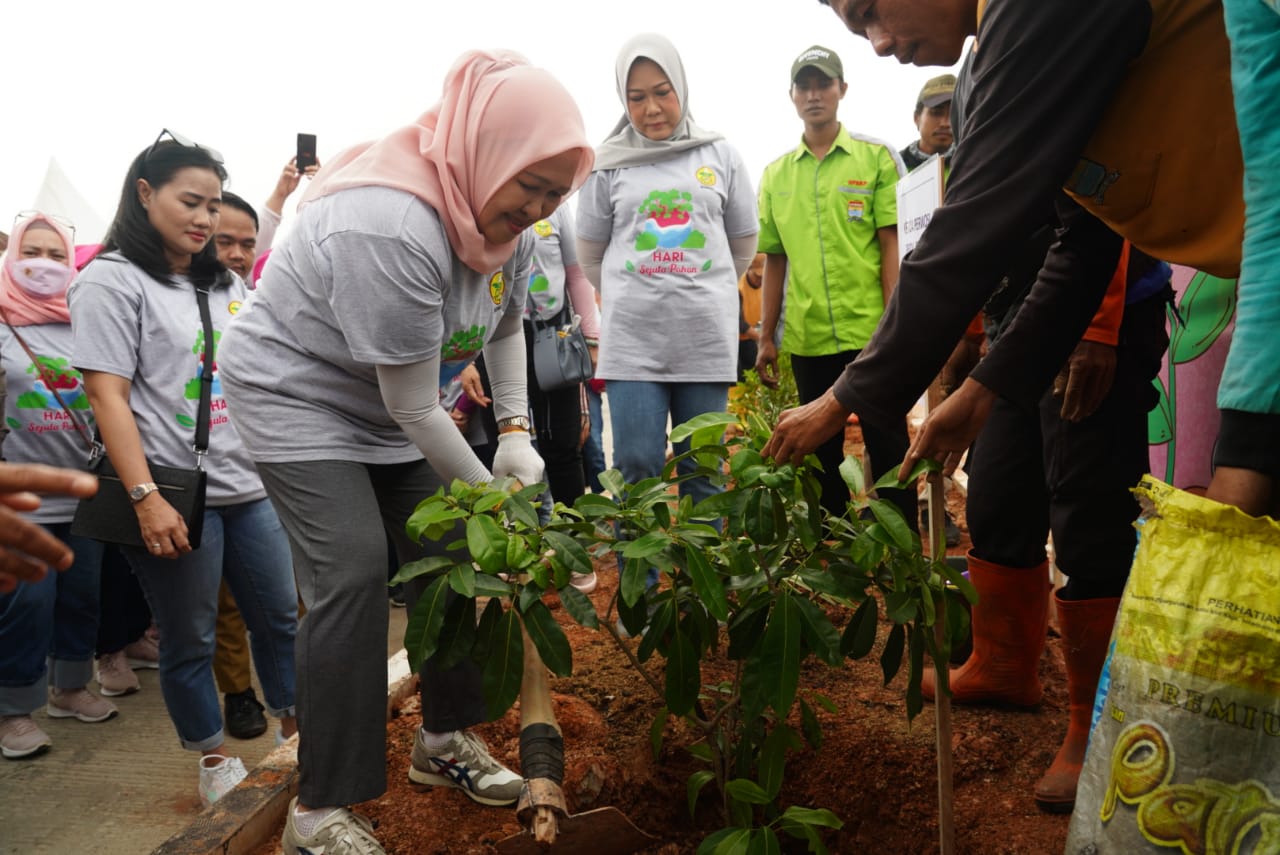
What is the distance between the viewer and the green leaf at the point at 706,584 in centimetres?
151

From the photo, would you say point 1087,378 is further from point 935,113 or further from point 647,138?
point 935,113

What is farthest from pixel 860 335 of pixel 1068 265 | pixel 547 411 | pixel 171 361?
pixel 171 361

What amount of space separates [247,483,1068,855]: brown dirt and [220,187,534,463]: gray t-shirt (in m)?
0.85

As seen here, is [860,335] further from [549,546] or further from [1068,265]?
[549,546]

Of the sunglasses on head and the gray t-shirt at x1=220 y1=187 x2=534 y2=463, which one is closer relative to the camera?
the gray t-shirt at x1=220 y1=187 x2=534 y2=463

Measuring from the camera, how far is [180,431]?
271cm

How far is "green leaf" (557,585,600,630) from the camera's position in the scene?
1.59m

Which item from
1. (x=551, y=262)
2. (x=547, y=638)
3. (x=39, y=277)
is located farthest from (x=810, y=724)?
(x=39, y=277)

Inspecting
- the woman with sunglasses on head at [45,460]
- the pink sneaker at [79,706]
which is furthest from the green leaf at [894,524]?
the pink sneaker at [79,706]

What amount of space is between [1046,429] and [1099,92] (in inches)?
36.7

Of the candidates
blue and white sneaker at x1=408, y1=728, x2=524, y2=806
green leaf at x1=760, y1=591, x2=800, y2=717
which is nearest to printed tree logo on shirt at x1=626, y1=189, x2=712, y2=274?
blue and white sneaker at x1=408, y1=728, x2=524, y2=806

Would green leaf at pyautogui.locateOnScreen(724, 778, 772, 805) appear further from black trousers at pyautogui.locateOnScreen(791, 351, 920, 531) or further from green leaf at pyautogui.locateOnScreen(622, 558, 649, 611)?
black trousers at pyautogui.locateOnScreen(791, 351, 920, 531)

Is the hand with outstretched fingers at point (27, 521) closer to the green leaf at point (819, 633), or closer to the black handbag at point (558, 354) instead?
the green leaf at point (819, 633)

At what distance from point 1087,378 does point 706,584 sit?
3.26ft
